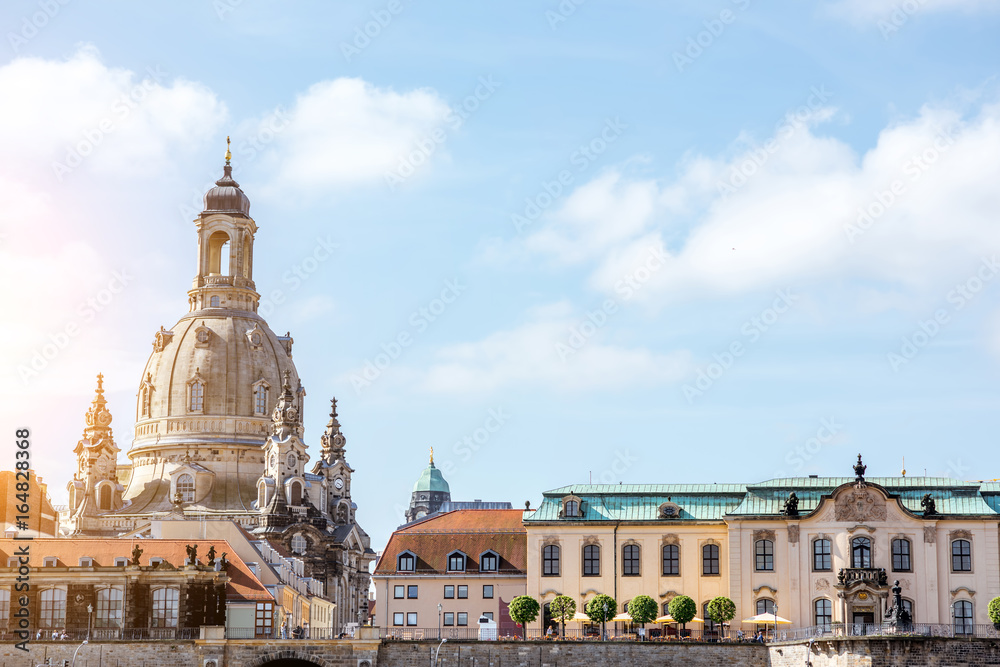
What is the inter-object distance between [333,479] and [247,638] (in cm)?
6871

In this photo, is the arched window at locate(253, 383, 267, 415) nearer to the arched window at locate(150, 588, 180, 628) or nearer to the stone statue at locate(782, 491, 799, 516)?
the arched window at locate(150, 588, 180, 628)

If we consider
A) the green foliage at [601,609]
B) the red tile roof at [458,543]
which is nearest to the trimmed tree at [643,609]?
the green foliage at [601,609]

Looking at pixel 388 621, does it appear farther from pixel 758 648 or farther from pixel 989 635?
pixel 989 635

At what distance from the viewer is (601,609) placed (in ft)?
284

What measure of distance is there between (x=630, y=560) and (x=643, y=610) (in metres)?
6.58

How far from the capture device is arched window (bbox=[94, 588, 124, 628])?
85688 mm

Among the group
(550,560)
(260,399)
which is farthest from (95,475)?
(550,560)

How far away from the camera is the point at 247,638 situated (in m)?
82.8

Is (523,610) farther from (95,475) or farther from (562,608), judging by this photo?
(95,475)

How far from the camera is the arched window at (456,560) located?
9575 cm

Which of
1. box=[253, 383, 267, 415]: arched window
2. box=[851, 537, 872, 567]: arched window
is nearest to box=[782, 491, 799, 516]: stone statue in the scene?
box=[851, 537, 872, 567]: arched window

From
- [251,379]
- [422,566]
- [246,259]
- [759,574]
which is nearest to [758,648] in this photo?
[759,574]

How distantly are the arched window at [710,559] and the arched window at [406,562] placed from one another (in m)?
17.6

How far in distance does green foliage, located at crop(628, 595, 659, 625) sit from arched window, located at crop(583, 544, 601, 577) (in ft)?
19.1
